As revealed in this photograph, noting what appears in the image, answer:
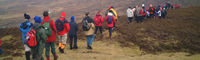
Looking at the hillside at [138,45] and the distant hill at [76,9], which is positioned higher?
the distant hill at [76,9]

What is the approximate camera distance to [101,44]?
324 inches

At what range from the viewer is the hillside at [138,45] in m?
6.45

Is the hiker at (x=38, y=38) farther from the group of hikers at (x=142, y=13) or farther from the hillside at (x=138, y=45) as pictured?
the group of hikers at (x=142, y=13)

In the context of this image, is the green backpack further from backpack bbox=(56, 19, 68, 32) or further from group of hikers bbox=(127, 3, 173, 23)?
group of hikers bbox=(127, 3, 173, 23)

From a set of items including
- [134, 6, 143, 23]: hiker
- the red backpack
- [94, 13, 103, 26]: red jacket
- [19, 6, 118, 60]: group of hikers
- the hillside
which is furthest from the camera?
[134, 6, 143, 23]: hiker

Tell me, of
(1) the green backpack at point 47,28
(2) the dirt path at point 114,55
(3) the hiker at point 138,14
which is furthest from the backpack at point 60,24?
(3) the hiker at point 138,14

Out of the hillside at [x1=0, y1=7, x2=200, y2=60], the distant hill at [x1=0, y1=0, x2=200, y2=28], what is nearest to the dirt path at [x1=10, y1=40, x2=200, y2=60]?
the hillside at [x1=0, y1=7, x2=200, y2=60]

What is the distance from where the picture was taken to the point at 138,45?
313 inches

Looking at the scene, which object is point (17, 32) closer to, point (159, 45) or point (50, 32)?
point (50, 32)

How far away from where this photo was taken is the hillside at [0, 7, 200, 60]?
6449mm

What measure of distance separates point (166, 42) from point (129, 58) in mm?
3065

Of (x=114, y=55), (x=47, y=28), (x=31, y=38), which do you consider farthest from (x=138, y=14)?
(x=31, y=38)

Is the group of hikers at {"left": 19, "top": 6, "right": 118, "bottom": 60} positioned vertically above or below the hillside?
above

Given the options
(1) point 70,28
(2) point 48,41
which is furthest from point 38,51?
(1) point 70,28
